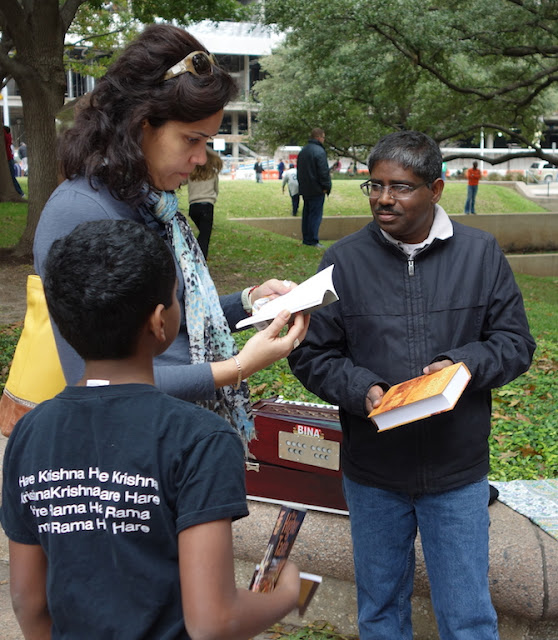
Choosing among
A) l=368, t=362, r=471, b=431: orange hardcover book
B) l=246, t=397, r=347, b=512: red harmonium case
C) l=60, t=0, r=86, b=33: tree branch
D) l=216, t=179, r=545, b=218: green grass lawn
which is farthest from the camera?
l=216, t=179, r=545, b=218: green grass lawn

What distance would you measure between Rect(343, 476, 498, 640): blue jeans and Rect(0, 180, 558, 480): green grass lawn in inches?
81.3

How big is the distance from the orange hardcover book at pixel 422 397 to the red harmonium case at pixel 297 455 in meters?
1.12

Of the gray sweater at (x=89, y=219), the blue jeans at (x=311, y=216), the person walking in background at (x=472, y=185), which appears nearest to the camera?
the gray sweater at (x=89, y=219)

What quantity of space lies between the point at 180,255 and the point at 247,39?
7033 cm

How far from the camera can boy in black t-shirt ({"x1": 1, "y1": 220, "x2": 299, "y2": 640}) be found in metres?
1.47

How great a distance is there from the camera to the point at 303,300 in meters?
2.21

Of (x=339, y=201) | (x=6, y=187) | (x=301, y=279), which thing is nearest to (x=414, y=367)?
(x=301, y=279)

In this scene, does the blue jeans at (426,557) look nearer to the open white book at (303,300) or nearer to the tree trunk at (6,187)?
the open white book at (303,300)

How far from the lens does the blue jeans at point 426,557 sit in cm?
258

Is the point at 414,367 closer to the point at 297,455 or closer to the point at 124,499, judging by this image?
the point at 297,455

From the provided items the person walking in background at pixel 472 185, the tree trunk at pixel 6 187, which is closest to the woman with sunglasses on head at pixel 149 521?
the tree trunk at pixel 6 187

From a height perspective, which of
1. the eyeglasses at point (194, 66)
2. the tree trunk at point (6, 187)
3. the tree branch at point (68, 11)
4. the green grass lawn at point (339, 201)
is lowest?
the green grass lawn at point (339, 201)

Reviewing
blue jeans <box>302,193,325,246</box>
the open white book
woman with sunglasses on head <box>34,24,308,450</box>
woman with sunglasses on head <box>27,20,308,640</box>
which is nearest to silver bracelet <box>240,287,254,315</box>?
the open white book

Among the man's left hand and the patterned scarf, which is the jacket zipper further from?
the patterned scarf
